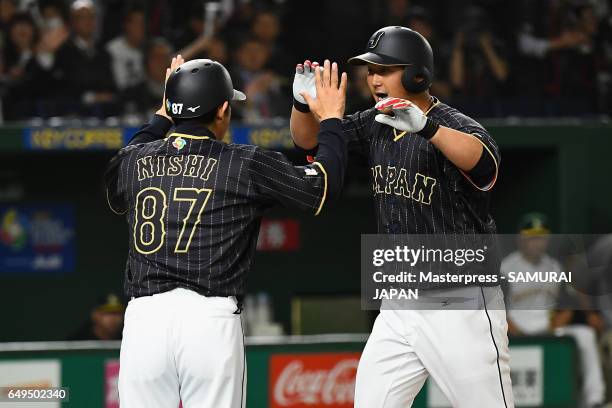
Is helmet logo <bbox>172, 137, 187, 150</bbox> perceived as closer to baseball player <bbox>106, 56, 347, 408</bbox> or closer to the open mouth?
baseball player <bbox>106, 56, 347, 408</bbox>

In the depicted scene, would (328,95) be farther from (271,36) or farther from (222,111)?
(271,36)

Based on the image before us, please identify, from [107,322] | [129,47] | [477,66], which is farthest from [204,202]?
[477,66]

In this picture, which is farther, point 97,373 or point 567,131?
point 567,131

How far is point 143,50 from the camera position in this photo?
29.0 ft

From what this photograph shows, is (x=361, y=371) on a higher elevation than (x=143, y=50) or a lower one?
lower

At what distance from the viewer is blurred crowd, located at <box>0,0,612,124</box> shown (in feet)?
28.1

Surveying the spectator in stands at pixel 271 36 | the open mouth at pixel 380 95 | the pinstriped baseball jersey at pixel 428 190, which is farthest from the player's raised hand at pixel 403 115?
the spectator in stands at pixel 271 36

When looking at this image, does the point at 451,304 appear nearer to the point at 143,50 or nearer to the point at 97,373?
the point at 97,373

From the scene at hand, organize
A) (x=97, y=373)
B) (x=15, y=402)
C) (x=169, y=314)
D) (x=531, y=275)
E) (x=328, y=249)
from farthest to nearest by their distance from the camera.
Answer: (x=328, y=249)
(x=531, y=275)
(x=97, y=373)
(x=15, y=402)
(x=169, y=314)

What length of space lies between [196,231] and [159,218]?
0.45ft

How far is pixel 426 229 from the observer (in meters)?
4.40

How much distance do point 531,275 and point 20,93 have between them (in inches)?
152

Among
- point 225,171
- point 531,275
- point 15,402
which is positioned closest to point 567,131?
point 531,275

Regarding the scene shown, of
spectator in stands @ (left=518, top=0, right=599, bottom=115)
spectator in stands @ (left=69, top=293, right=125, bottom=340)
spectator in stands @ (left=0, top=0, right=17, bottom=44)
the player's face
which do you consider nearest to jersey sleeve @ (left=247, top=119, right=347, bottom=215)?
the player's face
